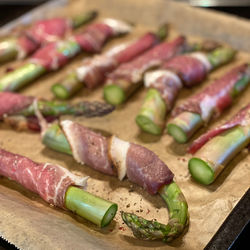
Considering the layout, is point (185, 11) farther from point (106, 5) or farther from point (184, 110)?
point (184, 110)

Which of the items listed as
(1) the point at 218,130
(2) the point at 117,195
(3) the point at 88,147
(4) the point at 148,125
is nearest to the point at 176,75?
(4) the point at 148,125

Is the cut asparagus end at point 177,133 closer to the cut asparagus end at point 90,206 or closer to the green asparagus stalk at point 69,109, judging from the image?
the green asparagus stalk at point 69,109

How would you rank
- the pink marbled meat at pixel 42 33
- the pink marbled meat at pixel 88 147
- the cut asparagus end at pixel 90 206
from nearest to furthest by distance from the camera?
the cut asparagus end at pixel 90 206, the pink marbled meat at pixel 88 147, the pink marbled meat at pixel 42 33

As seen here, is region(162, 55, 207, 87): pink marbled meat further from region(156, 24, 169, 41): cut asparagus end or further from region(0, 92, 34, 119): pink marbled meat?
region(0, 92, 34, 119): pink marbled meat

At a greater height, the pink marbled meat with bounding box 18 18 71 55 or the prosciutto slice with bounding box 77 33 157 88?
the prosciutto slice with bounding box 77 33 157 88

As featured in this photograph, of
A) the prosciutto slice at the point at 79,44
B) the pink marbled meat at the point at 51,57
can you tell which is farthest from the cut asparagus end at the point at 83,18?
the pink marbled meat at the point at 51,57

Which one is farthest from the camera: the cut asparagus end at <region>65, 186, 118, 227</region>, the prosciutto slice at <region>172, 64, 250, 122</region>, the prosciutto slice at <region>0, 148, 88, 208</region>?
the prosciutto slice at <region>172, 64, 250, 122</region>

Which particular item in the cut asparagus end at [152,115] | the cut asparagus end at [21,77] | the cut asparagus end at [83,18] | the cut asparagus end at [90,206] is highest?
the cut asparagus end at [152,115]

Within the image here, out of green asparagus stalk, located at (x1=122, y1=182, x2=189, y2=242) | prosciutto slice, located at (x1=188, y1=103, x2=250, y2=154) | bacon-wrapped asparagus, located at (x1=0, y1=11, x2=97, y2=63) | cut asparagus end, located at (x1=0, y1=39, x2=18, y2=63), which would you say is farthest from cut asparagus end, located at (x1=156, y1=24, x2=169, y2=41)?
green asparagus stalk, located at (x1=122, y1=182, x2=189, y2=242)
